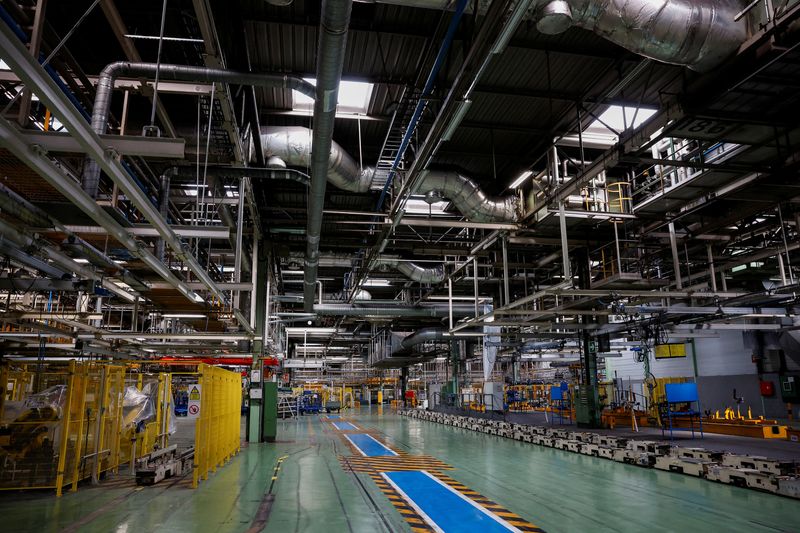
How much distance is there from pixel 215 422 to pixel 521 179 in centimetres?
956

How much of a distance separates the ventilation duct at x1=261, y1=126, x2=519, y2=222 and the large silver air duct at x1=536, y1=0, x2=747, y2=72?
3.88 meters

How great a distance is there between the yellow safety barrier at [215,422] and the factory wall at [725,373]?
70.6 ft

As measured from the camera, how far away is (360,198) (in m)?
15.9

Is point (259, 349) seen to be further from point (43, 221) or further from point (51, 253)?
point (43, 221)

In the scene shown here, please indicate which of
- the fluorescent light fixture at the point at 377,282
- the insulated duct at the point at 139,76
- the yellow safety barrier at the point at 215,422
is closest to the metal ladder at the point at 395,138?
the insulated duct at the point at 139,76

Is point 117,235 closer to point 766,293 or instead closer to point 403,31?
point 403,31

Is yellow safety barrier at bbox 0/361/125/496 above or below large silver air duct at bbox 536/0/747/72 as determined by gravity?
below

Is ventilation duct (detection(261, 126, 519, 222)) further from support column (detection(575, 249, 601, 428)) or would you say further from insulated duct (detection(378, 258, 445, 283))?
insulated duct (detection(378, 258, 445, 283))

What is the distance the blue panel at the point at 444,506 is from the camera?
7.21m

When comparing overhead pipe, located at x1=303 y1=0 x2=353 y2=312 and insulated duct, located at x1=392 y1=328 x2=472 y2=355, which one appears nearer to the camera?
overhead pipe, located at x1=303 y1=0 x2=353 y2=312

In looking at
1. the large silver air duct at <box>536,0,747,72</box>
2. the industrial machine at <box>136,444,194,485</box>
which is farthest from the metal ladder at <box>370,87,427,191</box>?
the industrial machine at <box>136,444,194,485</box>

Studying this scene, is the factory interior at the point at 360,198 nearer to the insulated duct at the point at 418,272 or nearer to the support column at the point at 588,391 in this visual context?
the support column at the point at 588,391

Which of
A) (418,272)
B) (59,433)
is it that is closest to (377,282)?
(418,272)

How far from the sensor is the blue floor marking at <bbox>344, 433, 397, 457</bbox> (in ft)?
51.4
